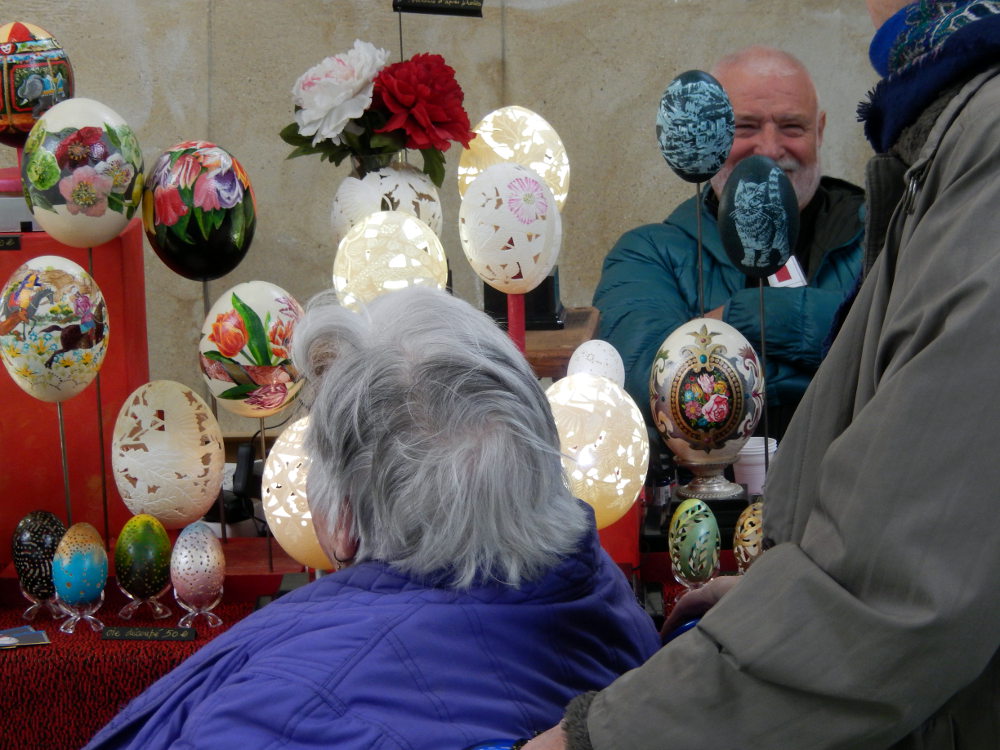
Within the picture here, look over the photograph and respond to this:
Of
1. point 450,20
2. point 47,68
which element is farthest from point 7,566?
point 450,20

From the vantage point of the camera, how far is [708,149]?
1.96 m

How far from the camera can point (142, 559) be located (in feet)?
6.18

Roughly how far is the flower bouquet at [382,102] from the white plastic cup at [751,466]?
789mm

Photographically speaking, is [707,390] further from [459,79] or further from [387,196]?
[459,79]

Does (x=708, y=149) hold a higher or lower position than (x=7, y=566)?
higher

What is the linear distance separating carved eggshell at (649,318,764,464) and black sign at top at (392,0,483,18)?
0.79 m

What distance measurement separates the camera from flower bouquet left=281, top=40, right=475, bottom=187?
198cm

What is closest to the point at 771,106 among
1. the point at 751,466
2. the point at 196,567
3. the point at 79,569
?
the point at 751,466

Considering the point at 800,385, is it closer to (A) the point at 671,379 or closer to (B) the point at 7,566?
(A) the point at 671,379

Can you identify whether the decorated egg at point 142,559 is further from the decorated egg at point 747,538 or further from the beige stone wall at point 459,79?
the beige stone wall at point 459,79

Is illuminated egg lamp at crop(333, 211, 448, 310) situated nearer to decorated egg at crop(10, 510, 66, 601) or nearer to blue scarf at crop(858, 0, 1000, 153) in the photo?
decorated egg at crop(10, 510, 66, 601)

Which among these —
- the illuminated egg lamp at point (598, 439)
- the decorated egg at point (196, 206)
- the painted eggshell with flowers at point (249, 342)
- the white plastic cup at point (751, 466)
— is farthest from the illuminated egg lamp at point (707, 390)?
the decorated egg at point (196, 206)

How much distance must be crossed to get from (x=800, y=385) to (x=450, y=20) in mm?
2145

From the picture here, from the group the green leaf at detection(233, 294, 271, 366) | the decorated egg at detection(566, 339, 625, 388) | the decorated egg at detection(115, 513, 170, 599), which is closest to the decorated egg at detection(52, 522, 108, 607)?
the decorated egg at detection(115, 513, 170, 599)
